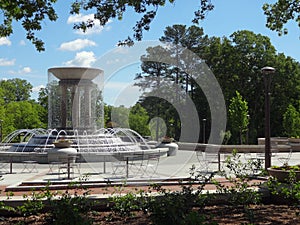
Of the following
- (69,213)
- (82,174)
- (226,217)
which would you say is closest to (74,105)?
(82,174)

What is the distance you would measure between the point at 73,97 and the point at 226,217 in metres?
18.0

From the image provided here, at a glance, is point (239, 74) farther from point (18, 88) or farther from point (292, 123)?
point (18, 88)

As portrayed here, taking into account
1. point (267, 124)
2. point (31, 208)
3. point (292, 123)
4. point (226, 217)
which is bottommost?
point (226, 217)

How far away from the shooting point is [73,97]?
76.4ft

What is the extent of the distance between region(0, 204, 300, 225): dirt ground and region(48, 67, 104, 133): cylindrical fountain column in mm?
16398

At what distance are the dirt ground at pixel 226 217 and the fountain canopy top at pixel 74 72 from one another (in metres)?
16.9

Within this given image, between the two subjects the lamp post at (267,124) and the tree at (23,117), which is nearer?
the lamp post at (267,124)

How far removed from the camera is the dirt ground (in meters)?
6.18

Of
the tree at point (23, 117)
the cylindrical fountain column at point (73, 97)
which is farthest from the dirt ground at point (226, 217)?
the tree at point (23, 117)

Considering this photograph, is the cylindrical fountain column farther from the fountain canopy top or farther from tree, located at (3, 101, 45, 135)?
tree, located at (3, 101, 45, 135)

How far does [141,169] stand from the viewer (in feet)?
49.0

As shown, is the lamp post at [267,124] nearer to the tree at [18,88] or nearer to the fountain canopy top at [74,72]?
the fountain canopy top at [74,72]

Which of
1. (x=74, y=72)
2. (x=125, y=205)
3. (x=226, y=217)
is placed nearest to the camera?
(x=226, y=217)

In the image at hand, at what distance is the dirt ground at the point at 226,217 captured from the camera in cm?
618
